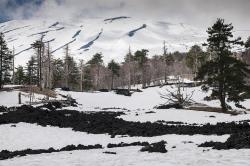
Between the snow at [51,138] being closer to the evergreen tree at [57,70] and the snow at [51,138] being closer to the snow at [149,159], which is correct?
the snow at [149,159]

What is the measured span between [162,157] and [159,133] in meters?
10.3

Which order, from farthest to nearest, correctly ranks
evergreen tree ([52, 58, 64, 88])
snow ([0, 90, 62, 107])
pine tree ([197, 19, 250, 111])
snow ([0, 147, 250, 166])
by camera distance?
1. evergreen tree ([52, 58, 64, 88])
2. snow ([0, 90, 62, 107])
3. pine tree ([197, 19, 250, 111])
4. snow ([0, 147, 250, 166])

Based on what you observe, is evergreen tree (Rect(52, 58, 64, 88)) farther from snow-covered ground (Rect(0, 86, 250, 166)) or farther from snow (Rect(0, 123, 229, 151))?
snow (Rect(0, 123, 229, 151))

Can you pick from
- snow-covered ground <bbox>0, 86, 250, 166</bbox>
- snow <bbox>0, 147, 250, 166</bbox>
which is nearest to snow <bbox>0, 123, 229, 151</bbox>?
snow-covered ground <bbox>0, 86, 250, 166</bbox>

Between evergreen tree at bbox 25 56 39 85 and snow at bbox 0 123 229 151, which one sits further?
evergreen tree at bbox 25 56 39 85

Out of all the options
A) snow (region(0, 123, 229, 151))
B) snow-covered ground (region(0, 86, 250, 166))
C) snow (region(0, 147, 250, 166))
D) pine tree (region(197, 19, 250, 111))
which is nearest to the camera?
snow (region(0, 147, 250, 166))

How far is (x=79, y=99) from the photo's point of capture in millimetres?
70812

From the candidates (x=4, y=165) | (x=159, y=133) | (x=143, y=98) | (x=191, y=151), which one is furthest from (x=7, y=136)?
(x=143, y=98)

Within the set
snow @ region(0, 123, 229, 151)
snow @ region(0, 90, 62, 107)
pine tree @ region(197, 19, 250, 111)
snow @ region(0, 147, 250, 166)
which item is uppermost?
pine tree @ region(197, 19, 250, 111)

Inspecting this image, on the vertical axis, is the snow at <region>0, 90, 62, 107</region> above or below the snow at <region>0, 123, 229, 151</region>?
above

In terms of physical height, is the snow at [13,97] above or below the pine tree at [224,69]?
below

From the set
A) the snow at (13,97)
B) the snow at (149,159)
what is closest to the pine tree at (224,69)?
the snow at (13,97)

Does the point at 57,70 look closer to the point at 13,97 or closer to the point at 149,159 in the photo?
the point at 13,97

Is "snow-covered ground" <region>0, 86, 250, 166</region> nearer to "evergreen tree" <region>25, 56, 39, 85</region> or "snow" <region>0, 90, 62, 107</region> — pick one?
"snow" <region>0, 90, 62, 107</region>
